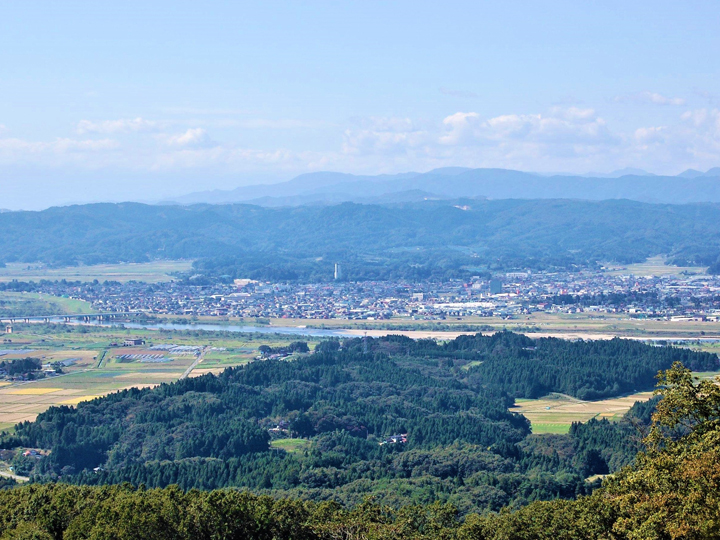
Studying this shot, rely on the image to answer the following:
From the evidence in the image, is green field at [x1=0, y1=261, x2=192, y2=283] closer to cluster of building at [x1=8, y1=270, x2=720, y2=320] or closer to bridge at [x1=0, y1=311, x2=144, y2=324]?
cluster of building at [x1=8, y1=270, x2=720, y2=320]

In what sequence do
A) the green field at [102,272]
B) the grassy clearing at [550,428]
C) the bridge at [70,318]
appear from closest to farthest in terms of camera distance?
the grassy clearing at [550,428], the bridge at [70,318], the green field at [102,272]

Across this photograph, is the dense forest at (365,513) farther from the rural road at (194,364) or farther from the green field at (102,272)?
the green field at (102,272)

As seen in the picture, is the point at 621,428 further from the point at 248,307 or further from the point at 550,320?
the point at 248,307

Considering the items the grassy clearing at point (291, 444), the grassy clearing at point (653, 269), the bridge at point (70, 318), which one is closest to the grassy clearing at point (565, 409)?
the grassy clearing at point (291, 444)

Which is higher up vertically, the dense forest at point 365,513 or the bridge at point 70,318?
the dense forest at point 365,513

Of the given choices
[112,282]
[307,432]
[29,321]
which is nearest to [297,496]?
[307,432]

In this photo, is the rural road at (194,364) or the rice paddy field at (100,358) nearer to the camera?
the rice paddy field at (100,358)
